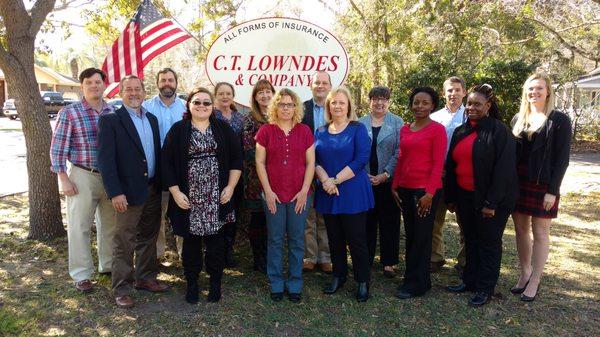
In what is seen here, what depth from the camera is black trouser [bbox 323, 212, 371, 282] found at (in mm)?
4020

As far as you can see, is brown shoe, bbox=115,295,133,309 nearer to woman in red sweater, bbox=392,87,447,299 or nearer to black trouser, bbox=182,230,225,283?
black trouser, bbox=182,230,225,283

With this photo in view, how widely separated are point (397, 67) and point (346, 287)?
1217 centimetres

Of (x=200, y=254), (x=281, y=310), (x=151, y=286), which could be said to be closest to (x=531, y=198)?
(x=281, y=310)

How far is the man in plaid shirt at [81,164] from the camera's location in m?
3.98

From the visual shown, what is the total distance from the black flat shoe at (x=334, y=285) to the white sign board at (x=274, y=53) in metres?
2.48

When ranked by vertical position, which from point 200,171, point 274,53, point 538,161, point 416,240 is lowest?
point 416,240

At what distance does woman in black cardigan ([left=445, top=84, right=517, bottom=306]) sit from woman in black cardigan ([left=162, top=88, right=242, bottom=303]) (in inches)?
77.1

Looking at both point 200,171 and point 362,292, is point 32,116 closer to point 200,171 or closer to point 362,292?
point 200,171

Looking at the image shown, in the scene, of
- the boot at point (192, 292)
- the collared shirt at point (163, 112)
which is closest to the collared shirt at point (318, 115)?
the collared shirt at point (163, 112)

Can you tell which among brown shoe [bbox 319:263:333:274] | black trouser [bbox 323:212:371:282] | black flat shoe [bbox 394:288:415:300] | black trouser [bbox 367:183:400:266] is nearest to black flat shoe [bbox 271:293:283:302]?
black trouser [bbox 323:212:371:282]

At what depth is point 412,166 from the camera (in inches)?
157

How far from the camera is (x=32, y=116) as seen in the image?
213 inches

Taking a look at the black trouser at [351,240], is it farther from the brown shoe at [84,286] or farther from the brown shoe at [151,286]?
the brown shoe at [84,286]

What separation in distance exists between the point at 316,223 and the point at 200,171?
1586mm
